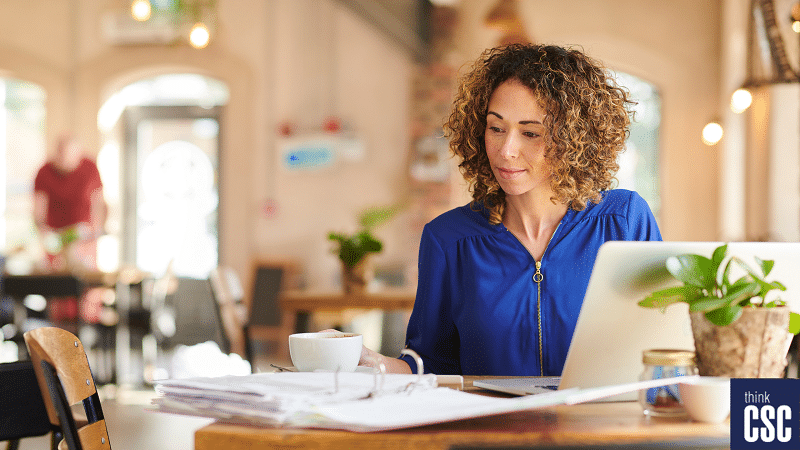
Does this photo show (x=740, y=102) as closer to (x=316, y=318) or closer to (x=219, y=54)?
(x=316, y=318)

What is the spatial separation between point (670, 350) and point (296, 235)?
6.35m

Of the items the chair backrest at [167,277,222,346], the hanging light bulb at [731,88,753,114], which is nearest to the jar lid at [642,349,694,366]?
the hanging light bulb at [731,88,753,114]

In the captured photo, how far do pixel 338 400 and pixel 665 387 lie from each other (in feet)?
1.33

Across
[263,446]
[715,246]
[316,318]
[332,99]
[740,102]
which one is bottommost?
[316,318]

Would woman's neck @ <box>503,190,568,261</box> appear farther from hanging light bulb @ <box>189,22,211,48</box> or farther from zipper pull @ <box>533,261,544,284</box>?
hanging light bulb @ <box>189,22,211,48</box>

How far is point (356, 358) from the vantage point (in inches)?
43.6

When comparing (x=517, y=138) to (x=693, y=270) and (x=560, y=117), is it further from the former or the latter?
(x=693, y=270)

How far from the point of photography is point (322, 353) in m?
1.08

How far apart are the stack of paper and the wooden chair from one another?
0.92 ft

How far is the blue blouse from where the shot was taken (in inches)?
61.0

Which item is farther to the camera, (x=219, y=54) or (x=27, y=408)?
(x=219, y=54)

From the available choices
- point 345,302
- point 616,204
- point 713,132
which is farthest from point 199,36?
point 616,204

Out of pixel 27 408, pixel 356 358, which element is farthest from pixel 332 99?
pixel 356 358

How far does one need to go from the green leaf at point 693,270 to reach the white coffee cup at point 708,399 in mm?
122
